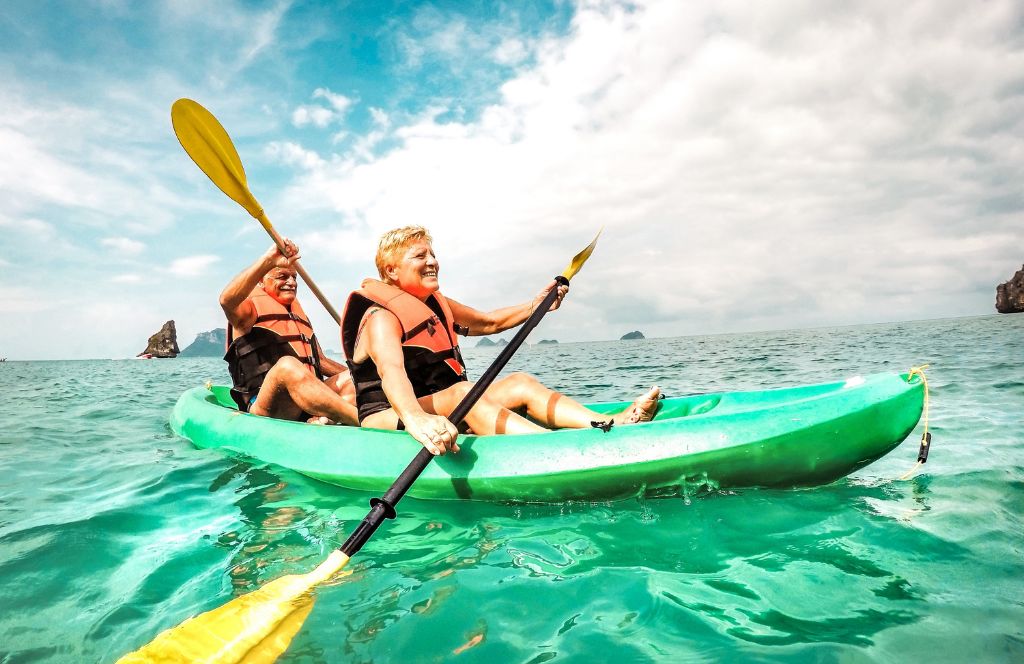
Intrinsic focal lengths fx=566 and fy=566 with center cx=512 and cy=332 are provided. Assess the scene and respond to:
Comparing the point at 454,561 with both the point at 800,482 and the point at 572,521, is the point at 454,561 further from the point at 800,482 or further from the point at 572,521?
the point at 800,482

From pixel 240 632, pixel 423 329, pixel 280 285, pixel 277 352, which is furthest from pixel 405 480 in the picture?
pixel 280 285

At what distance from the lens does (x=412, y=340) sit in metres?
3.45

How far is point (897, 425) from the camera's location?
9.33ft

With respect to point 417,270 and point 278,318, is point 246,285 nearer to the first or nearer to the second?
point 278,318

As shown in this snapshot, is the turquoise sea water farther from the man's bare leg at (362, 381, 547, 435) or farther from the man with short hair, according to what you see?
the man with short hair

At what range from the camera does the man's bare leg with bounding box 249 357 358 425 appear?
4.48 meters

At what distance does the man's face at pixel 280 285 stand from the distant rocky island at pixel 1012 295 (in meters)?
81.3

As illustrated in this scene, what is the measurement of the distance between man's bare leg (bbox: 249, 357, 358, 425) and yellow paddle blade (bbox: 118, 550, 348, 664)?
2.51 metres

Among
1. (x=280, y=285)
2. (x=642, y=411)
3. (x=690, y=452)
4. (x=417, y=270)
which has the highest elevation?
(x=280, y=285)

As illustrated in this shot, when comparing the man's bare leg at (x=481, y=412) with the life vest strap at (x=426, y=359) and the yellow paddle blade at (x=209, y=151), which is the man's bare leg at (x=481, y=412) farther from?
the yellow paddle blade at (x=209, y=151)

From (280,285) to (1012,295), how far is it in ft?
269

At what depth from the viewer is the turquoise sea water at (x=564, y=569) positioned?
1.70m

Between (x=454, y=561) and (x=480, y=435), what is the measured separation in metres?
1.06

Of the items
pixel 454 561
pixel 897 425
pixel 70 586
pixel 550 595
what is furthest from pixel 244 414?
pixel 897 425
